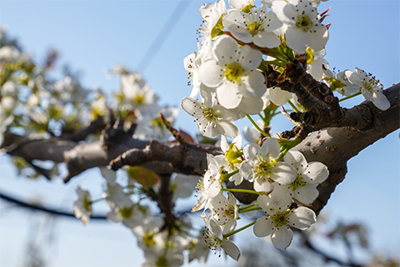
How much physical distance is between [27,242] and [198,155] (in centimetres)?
386

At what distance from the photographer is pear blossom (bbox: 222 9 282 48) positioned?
57 cm

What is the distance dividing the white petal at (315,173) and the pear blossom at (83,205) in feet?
3.00

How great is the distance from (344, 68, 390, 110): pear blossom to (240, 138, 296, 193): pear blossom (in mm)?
181

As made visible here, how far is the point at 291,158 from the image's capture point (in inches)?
25.5

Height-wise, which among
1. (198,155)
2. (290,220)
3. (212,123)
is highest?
(212,123)

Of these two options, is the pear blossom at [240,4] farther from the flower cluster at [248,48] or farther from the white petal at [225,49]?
the white petal at [225,49]

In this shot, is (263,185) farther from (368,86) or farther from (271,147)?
(368,86)

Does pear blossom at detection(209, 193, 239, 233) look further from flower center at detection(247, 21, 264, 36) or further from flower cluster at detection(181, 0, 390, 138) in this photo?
flower center at detection(247, 21, 264, 36)

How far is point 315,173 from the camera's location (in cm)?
64

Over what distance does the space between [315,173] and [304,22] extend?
228 mm

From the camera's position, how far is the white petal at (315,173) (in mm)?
642

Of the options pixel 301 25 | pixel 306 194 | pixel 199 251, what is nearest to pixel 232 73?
pixel 301 25

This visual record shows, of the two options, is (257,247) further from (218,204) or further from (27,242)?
(218,204)

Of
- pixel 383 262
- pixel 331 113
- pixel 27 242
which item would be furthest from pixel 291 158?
pixel 27 242
